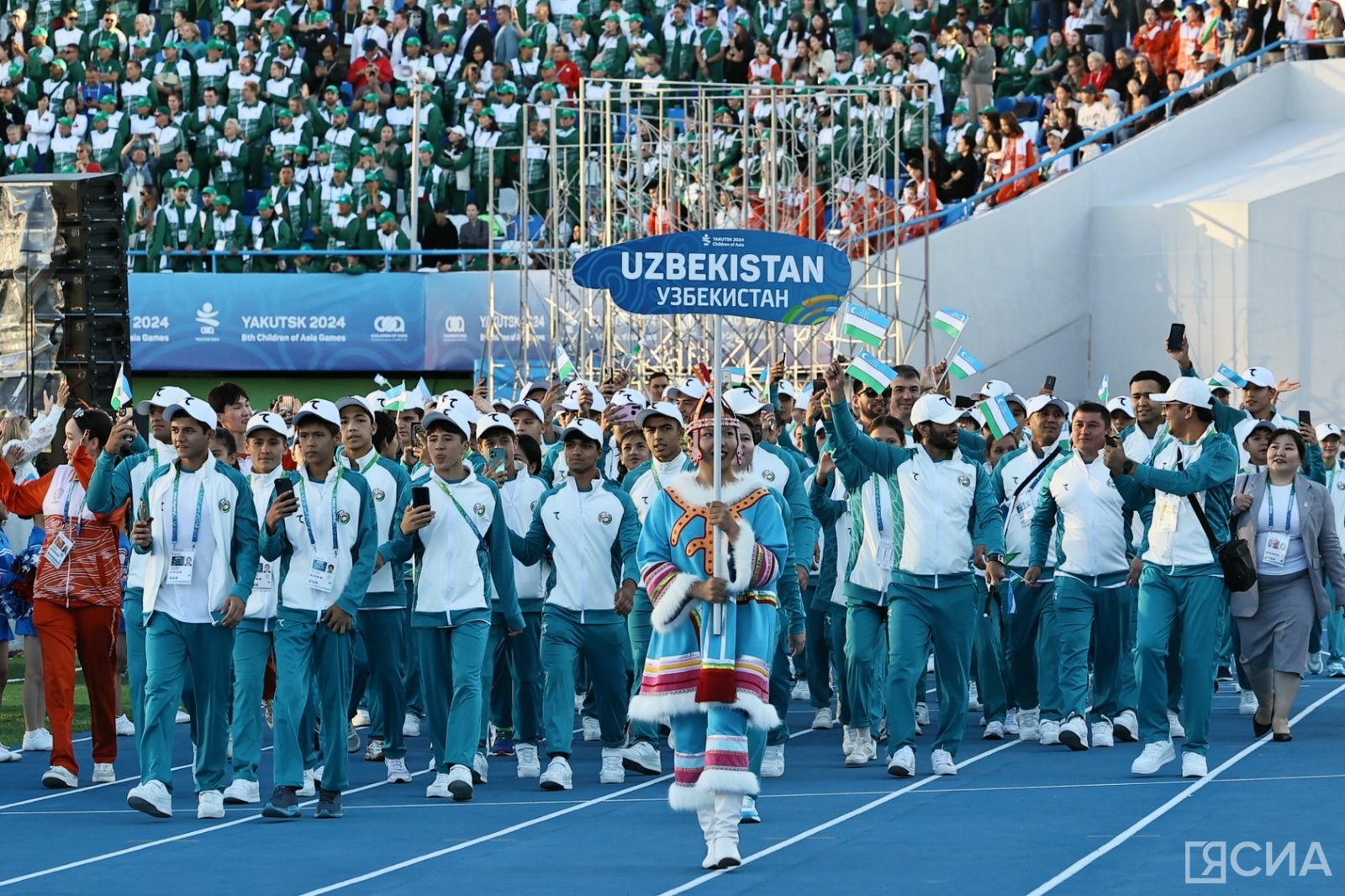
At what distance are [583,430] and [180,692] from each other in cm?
241

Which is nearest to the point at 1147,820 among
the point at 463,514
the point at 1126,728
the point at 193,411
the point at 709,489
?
the point at 709,489

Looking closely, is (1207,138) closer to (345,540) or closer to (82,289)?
(82,289)

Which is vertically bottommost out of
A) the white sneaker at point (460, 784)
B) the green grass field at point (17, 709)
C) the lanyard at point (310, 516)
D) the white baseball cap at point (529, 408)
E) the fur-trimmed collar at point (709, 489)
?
the green grass field at point (17, 709)

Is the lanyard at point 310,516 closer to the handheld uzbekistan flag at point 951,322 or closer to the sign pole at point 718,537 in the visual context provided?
the sign pole at point 718,537

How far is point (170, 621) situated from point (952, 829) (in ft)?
11.9

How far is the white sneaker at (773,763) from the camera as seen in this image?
39.9ft

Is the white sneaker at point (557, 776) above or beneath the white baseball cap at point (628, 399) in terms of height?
beneath

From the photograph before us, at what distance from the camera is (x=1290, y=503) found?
14.0m

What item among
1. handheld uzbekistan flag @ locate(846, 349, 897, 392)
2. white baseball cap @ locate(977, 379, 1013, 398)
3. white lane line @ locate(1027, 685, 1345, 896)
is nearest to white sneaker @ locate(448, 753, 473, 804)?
handheld uzbekistan flag @ locate(846, 349, 897, 392)

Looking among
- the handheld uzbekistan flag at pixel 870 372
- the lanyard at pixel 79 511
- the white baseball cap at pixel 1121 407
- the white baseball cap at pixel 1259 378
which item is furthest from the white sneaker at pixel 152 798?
the white baseball cap at pixel 1121 407

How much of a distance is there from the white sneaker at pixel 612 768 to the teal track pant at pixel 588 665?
40 millimetres

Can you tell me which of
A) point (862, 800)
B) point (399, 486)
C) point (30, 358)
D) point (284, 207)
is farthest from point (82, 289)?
point (284, 207)

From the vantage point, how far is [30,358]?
1647 centimetres

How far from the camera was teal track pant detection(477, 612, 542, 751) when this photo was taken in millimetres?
12359
